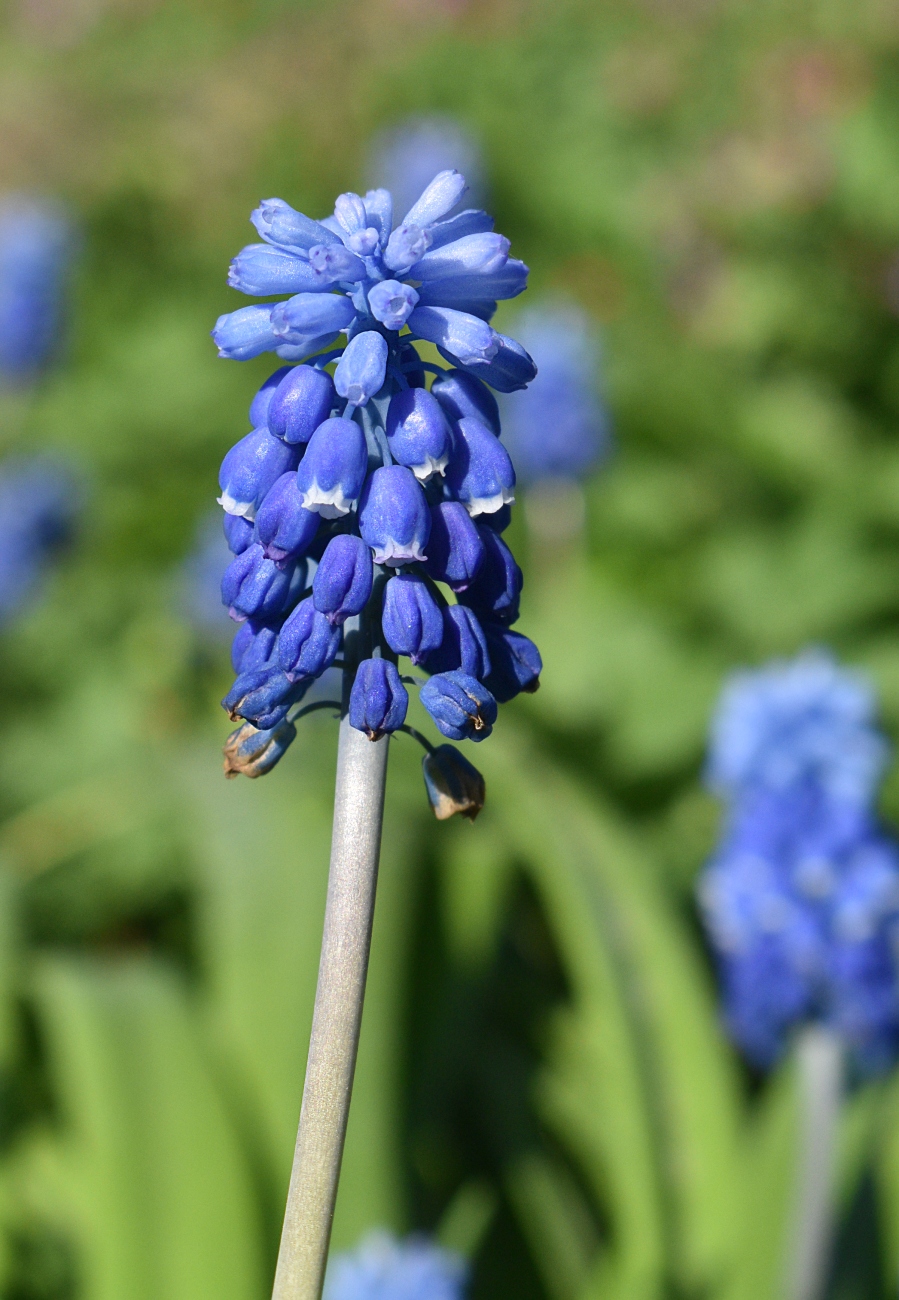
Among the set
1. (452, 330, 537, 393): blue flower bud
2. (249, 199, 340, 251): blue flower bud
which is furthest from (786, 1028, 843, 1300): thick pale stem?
(249, 199, 340, 251): blue flower bud

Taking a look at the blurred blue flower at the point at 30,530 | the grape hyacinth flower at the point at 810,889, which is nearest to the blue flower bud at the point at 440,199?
the grape hyacinth flower at the point at 810,889

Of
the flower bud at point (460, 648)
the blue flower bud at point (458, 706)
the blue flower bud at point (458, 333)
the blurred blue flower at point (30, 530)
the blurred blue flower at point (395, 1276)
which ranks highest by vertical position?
the blurred blue flower at point (30, 530)

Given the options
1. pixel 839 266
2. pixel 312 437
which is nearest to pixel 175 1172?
pixel 312 437

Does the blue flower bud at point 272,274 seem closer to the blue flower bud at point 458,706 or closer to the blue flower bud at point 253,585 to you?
the blue flower bud at point 253,585

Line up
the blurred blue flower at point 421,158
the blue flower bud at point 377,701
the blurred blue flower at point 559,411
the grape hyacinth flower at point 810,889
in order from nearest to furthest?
the blue flower bud at point 377,701 → the grape hyacinth flower at point 810,889 → the blurred blue flower at point 559,411 → the blurred blue flower at point 421,158

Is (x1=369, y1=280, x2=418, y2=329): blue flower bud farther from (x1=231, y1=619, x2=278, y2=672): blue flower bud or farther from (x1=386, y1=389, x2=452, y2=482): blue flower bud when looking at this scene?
(x1=231, y1=619, x2=278, y2=672): blue flower bud

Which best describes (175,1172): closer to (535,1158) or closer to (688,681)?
(535,1158)

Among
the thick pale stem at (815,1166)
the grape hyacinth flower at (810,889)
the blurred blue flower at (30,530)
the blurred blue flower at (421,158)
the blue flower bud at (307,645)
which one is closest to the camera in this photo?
the blue flower bud at (307,645)
